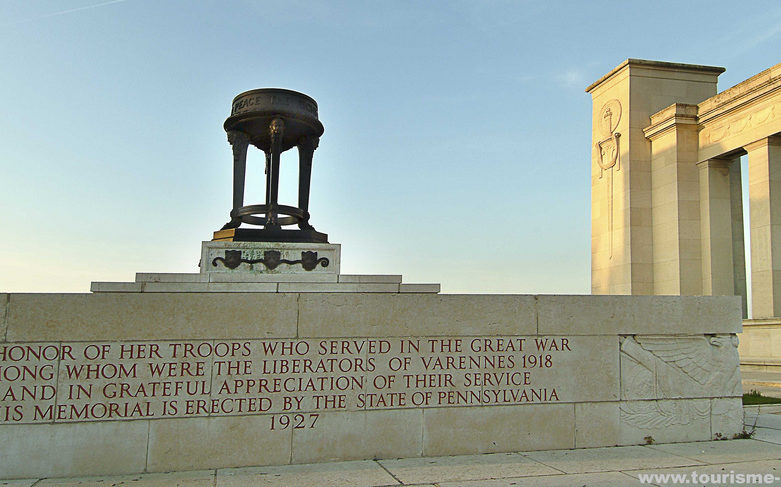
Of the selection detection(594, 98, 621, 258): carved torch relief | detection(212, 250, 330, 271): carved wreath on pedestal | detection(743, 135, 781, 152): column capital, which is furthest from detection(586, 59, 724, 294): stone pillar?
detection(212, 250, 330, 271): carved wreath on pedestal

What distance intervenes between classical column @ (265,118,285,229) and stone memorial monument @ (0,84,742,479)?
6cm

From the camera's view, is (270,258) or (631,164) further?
(631,164)

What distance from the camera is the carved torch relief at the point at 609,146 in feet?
93.7

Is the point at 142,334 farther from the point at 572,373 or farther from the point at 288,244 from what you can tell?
the point at 572,373

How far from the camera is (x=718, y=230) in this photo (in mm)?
25281

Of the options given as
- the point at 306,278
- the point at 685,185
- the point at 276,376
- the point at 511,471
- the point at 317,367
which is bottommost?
the point at 511,471

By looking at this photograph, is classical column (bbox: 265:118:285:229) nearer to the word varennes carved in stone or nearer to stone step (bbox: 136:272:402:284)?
stone step (bbox: 136:272:402:284)

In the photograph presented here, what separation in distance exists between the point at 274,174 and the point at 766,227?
64.2ft

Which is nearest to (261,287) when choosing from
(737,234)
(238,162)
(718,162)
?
(238,162)

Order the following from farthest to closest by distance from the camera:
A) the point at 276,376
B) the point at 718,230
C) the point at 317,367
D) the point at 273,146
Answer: the point at 718,230, the point at 273,146, the point at 317,367, the point at 276,376

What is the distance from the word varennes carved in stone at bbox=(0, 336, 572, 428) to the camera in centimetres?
732

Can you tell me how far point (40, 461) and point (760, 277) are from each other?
22.8m

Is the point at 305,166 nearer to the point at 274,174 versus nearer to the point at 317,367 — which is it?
the point at 274,174
